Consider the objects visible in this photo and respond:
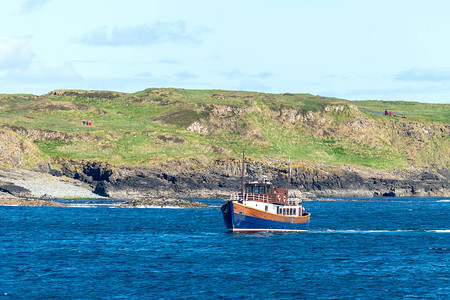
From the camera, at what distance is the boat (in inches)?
3359

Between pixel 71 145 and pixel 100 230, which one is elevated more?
pixel 71 145

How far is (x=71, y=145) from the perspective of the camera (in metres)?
198

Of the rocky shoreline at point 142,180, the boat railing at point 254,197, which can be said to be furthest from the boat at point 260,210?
the rocky shoreline at point 142,180

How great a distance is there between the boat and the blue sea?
166 cm

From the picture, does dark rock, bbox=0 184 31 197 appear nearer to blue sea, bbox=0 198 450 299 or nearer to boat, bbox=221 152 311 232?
blue sea, bbox=0 198 450 299

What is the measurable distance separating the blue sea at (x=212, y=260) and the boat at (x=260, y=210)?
5.45 feet

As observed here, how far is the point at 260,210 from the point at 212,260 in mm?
20219

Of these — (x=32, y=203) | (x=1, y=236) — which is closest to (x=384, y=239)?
(x=1, y=236)

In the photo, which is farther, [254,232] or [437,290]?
[254,232]

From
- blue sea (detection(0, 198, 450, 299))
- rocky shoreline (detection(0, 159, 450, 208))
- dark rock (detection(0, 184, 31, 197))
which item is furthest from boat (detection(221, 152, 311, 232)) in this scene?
dark rock (detection(0, 184, 31, 197))

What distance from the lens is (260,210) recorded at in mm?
85875

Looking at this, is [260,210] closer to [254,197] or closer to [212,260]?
[254,197]

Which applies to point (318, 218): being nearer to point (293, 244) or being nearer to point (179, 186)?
point (293, 244)

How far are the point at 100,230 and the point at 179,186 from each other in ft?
296
